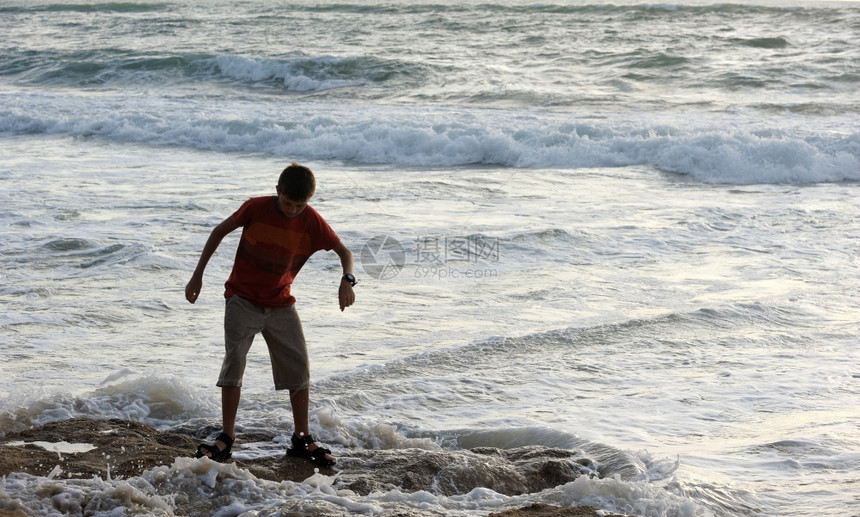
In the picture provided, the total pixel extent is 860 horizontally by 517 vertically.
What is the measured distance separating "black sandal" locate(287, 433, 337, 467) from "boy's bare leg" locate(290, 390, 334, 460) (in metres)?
0.02

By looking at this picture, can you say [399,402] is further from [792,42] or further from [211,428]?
[792,42]

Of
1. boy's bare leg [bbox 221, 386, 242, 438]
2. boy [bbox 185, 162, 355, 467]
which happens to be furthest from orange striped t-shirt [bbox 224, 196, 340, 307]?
boy's bare leg [bbox 221, 386, 242, 438]

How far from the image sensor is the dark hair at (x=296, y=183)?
12.5 feet

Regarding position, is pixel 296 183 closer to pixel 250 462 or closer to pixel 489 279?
pixel 250 462

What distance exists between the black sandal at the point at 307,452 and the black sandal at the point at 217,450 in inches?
11.3

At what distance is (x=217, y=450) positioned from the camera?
403cm

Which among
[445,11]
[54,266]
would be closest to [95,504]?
[54,266]

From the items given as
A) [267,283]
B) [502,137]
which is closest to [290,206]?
[267,283]

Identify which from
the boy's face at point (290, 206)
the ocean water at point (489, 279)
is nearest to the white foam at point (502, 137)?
the ocean water at point (489, 279)

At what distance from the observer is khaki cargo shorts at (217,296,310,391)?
13.1 feet

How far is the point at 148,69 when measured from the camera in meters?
23.9

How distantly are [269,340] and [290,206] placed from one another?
24.9 inches

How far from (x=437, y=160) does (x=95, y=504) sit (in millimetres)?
11073

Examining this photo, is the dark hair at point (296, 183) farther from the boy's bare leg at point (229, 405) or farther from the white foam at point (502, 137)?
the white foam at point (502, 137)
